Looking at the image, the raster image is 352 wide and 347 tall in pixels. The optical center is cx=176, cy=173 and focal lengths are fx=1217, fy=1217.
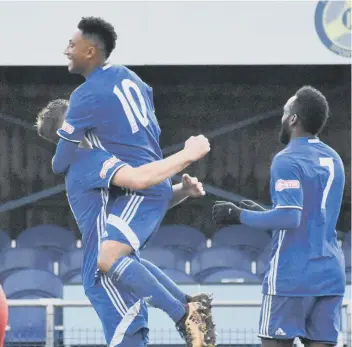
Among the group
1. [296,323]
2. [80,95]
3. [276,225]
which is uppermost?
[80,95]

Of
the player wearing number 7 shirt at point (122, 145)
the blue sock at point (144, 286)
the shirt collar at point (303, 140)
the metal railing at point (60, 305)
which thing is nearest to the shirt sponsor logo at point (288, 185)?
the shirt collar at point (303, 140)

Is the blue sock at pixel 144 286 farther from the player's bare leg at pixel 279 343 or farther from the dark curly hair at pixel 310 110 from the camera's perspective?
the dark curly hair at pixel 310 110

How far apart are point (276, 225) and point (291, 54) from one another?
4.75 meters

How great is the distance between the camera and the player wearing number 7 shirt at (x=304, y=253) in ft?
17.4

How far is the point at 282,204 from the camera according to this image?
17.0ft

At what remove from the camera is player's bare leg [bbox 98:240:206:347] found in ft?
15.6

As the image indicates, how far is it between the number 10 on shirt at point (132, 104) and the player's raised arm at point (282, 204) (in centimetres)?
66

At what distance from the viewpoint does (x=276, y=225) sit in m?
5.21

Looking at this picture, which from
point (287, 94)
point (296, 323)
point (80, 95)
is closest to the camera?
point (80, 95)

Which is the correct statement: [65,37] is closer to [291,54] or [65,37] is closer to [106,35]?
[291,54]

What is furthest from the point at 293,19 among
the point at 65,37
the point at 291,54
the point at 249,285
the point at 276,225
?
the point at 276,225

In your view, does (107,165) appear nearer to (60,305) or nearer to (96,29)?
(96,29)

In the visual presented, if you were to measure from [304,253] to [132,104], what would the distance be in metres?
1.02

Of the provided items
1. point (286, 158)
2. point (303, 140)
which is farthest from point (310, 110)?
point (286, 158)
